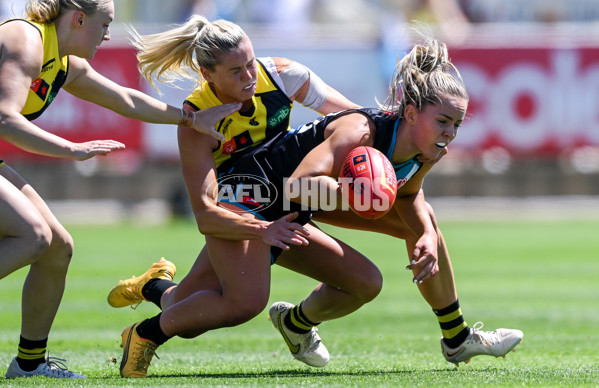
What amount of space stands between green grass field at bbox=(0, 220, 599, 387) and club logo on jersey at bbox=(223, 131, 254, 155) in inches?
50.1

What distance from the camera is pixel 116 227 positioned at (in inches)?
659

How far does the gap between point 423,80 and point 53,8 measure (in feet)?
6.68

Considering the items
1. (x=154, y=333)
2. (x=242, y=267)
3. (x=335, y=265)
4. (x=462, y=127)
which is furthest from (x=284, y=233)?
(x=462, y=127)

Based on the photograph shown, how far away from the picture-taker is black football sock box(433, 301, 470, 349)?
5.89 m

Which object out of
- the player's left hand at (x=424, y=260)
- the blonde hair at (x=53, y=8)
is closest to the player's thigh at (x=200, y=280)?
the player's left hand at (x=424, y=260)

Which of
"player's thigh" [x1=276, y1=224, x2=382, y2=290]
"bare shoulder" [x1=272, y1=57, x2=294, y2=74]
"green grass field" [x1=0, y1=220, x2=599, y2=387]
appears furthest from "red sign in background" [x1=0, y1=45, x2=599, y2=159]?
"player's thigh" [x1=276, y1=224, x2=382, y2=290]

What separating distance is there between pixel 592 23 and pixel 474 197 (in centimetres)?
446

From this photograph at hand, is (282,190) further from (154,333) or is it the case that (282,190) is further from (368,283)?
(154,333)

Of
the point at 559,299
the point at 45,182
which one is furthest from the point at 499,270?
the point at 45,182

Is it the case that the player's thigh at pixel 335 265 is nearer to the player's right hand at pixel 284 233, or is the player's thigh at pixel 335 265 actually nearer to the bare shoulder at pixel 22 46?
the player's right hand at pixel 284 233

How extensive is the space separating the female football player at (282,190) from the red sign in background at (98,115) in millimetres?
11661

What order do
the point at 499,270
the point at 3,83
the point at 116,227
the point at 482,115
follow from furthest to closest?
the point at 482,115 → the point at 116,227 → the point at 499,270 → the point at 3,83

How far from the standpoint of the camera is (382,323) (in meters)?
8.25

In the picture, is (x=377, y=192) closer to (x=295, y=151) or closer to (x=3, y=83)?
(x=295, y=151)
